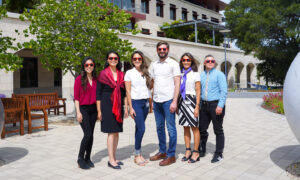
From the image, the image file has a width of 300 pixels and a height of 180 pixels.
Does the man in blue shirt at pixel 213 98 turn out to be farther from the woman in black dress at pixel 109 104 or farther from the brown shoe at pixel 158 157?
the woman in black dress at pixel 109 104

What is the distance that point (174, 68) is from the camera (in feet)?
15.6

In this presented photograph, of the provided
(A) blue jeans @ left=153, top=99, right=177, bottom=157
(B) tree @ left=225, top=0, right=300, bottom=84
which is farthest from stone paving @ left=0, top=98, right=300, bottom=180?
(B) tree @ left=225, top=0, right=300, bottom=84

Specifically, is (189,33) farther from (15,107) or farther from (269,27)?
(15,107)

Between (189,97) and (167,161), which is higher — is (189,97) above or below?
above

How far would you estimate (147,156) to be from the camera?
5.46m

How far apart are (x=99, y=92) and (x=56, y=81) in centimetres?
2390

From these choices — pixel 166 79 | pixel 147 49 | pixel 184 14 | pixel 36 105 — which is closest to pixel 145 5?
pixel 184 14

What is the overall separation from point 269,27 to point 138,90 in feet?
82.8

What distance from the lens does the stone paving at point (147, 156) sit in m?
4.38

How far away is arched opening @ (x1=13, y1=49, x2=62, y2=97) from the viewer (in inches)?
933

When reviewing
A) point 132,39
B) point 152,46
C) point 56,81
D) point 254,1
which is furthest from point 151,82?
point 254,1

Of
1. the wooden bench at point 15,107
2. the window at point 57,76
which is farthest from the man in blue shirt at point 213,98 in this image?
the window at point 57,76

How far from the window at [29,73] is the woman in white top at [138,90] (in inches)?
872

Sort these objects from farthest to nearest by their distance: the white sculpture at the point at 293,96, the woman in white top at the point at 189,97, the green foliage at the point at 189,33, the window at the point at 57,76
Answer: the green foliage at the point at 189,33
the window at the point at 57,76
the woman in white top at the point at 189,97
the white sculpture at the point at 293,96
